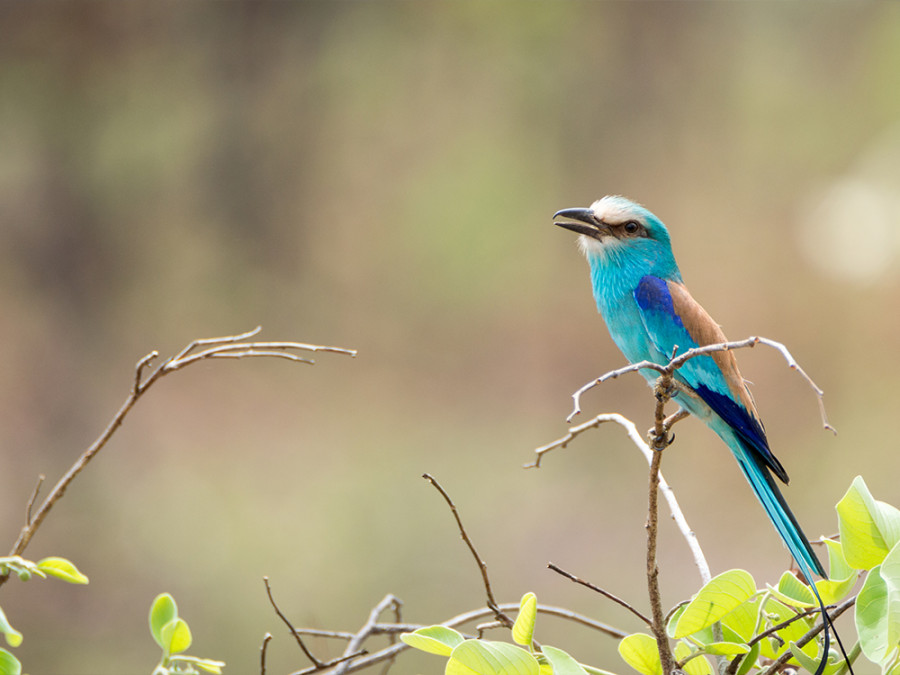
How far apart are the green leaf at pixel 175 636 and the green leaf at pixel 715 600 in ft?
0.91

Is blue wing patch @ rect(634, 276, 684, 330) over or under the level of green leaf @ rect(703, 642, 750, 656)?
over

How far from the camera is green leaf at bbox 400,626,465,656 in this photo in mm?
469

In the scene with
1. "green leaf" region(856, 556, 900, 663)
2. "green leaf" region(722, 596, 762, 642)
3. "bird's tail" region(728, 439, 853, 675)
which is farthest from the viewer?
"bird's tail" region(728, 439, 853, 675)

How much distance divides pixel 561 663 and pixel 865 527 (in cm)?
16

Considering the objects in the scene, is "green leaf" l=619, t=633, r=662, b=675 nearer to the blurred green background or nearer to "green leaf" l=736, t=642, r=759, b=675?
"green leaf" l=736, t=642, r=759, b=675

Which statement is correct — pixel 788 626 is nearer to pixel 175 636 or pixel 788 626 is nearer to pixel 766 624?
pixel 766 624

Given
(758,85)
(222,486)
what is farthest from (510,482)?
(758,85)

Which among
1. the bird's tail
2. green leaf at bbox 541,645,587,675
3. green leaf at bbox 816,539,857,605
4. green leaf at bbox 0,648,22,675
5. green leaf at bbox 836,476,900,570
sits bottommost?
the bird's tail

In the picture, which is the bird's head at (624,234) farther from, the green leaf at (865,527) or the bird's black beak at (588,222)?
the green leaf at (865,527)

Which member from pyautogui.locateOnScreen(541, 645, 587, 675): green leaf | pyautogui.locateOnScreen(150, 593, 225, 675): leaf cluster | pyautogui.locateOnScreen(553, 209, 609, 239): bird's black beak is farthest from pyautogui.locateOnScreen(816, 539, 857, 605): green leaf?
pyautogui.locateOnScreen(553, 209, 609, 239): bird's black beak

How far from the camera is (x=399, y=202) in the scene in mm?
2930

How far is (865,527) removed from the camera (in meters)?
0.43

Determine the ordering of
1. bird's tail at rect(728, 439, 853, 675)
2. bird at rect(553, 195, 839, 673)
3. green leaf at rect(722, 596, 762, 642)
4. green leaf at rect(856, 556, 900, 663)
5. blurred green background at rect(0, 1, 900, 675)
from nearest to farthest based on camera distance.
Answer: green leaf at rect(856, 556, 900, 663) < green leaf at rect(722, 596, 762, 642) < bird's tail at rect(728, 439, 853, 675) < bird at rect(553, 195, 839, 673) < blurred green background at rect(0, 1, 900, 675)

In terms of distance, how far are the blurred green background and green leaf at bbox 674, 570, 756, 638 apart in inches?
83.5
